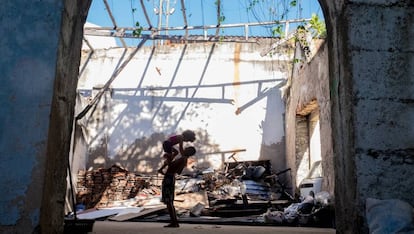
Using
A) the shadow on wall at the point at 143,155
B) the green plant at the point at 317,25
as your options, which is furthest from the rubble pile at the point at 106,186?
the green plant at the point at 317,25

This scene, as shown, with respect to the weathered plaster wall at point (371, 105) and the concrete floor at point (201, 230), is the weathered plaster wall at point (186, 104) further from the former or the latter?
the weathered plaster wall at point (371, 105)

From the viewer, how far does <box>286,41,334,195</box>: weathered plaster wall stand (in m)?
6.18

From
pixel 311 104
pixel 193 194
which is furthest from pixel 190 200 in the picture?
pixel 311 104

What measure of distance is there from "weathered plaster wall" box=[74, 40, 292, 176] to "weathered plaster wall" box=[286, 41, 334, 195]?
110cm

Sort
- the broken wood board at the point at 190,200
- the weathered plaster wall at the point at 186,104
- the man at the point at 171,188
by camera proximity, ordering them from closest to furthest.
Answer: the man at the point at 171,188 < the broken wood board at the point at 190,200 < the weathered plaster wall at the point at 186,104

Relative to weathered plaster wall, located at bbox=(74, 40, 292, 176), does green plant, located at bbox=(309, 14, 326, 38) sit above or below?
above

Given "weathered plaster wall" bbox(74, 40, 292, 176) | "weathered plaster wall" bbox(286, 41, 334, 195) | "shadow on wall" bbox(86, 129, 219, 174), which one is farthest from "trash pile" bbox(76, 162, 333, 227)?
"weathered plaster wall" bbox(286, 41, 334, 195)

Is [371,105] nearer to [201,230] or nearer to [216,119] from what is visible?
[201,230]

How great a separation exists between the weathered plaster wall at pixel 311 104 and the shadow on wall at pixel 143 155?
7.95 feet

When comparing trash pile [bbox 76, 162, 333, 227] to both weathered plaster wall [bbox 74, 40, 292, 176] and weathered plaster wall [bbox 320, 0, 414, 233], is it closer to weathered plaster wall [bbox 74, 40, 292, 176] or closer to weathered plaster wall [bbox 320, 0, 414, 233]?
weathered plaster wall [bbox 74, 40, 292, 176]

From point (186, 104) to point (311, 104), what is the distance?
14.4 ft

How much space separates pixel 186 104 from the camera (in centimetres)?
1114

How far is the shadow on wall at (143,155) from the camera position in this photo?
10.8 m

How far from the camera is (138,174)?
10.6 m
